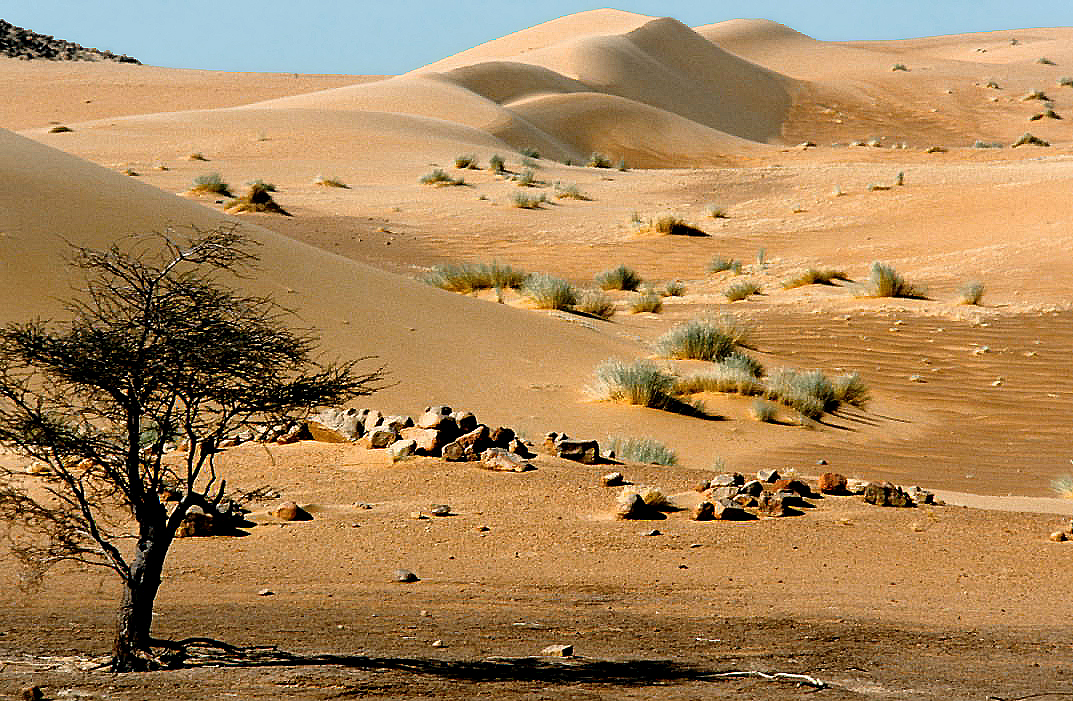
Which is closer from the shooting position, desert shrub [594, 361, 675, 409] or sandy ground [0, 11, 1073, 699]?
sandy ground [0, 11, 1073, 699]

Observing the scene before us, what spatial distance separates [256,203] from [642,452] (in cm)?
1994

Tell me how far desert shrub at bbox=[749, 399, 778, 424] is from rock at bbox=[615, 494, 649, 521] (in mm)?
4855

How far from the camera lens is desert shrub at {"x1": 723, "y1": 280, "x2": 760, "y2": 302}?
74.9 feet

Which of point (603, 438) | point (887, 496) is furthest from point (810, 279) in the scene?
point (887, 496)

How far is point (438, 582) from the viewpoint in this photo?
7820 mm

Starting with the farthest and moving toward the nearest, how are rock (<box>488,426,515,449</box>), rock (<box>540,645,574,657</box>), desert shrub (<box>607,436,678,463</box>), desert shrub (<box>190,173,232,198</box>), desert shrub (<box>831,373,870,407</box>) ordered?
1. desert shrub (<box>190,173,232,198</box>)
2. desert shrub (<box>831,373,870,407</box>)
3. desert shrub (<box>607,436,678,463</box>)
4. rock (<box>488,426,515,449</box>)
5. rock (<box>540,645,574,657</box>)

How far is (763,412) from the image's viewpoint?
14.1 meters

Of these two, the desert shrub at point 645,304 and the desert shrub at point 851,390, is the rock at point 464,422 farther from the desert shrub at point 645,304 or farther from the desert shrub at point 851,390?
the desert shrub at point 645,304

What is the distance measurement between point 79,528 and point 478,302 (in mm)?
11919

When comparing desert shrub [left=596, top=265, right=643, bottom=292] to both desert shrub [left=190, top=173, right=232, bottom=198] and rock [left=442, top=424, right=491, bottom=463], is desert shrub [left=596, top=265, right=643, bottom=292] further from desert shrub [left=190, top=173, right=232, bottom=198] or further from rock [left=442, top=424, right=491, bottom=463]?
rock [left=442, top=424, right=491, bottom=463]

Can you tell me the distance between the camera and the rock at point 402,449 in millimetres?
10766

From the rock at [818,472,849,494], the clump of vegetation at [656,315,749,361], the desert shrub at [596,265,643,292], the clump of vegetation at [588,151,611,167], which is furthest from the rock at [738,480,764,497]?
the clump of vegetation at [588,151,611,167]

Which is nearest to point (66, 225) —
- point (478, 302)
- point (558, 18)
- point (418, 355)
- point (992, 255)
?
point (418, 355)

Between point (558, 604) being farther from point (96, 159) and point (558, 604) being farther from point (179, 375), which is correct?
point (96, 159)
